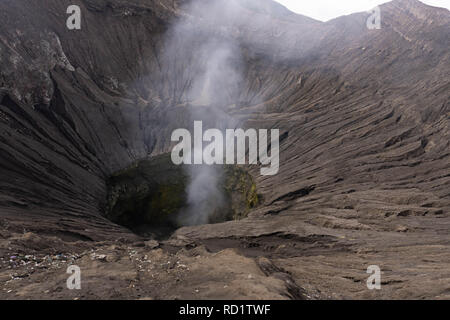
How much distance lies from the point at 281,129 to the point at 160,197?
12.6m

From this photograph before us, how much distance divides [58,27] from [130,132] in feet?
41.6

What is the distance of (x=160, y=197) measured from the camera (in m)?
27.9

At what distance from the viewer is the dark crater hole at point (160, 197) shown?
2536 centimetres

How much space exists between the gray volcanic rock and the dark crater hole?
3.66ft

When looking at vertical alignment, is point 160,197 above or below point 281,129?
below

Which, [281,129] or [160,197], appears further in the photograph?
[281,129]

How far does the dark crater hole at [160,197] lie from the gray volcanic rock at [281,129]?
112 centimetres

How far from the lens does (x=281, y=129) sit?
3212cm

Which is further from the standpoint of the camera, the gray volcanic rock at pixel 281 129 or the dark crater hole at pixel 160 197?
the dark crater hole at pixel 160 197

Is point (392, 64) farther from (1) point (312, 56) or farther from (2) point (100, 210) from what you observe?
(2) point (100, 210)

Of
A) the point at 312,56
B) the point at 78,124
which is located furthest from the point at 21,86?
the point at 312,56

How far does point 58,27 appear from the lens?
115 ft

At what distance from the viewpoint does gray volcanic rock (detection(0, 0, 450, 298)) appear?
14172 mm

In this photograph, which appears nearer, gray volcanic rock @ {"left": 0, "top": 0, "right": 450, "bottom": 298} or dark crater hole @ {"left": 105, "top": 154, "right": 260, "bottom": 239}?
gray volcanic rock @ {"left": 0, "top": 0, "right": 450, "bottom": 298}
